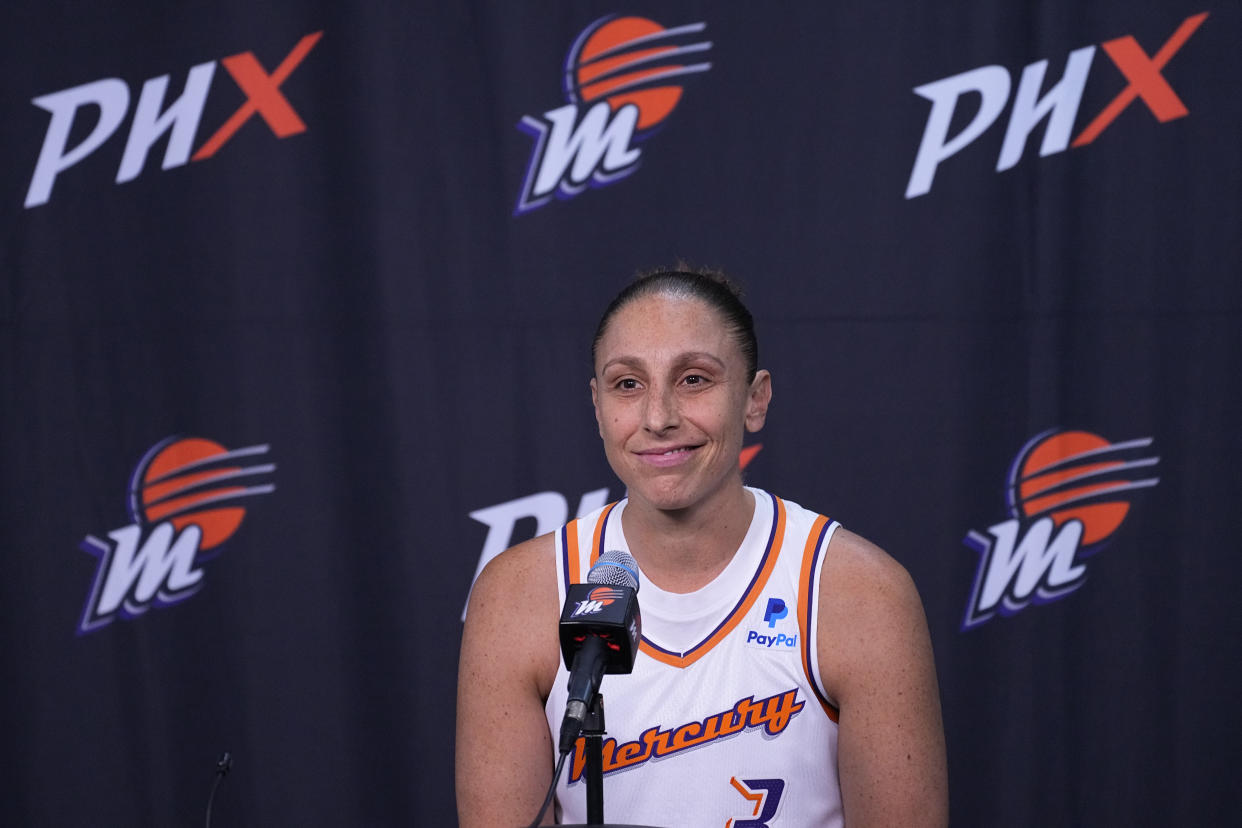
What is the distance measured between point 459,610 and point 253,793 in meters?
0.60

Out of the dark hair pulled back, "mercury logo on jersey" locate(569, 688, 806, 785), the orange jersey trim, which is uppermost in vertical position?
the dark hair pulled back

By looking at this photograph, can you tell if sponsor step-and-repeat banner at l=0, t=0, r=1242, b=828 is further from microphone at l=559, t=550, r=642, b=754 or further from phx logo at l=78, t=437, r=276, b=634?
microphone at l=559, t=550, r=642, b=754

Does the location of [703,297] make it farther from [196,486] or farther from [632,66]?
[196,486]

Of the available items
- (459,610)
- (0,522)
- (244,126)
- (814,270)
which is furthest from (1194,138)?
(0,522)

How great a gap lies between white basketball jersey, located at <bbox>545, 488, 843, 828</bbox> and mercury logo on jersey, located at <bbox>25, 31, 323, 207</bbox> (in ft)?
5.06

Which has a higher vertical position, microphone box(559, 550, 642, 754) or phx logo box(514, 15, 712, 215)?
phx logo box(514, 15, 712, 215)

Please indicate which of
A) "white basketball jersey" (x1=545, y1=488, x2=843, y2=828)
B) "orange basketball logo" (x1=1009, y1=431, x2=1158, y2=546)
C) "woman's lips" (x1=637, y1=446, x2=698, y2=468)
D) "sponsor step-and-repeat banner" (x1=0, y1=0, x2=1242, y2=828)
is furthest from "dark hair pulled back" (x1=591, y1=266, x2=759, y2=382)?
"orange basketball logo" (x1=1009, y1=431, x2=1158, y2=546)

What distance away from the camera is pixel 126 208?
7.62 ft

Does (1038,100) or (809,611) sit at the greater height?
(1038,100)

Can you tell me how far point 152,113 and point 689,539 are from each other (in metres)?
1.64

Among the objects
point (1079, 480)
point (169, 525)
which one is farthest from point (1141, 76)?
point (169, 525)

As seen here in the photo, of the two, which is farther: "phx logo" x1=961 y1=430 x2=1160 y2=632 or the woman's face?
"phx logo" x1=961 y1=430 x2=1160 y2=632

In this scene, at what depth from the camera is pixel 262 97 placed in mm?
2332

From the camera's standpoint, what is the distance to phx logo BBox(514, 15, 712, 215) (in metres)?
2.33
